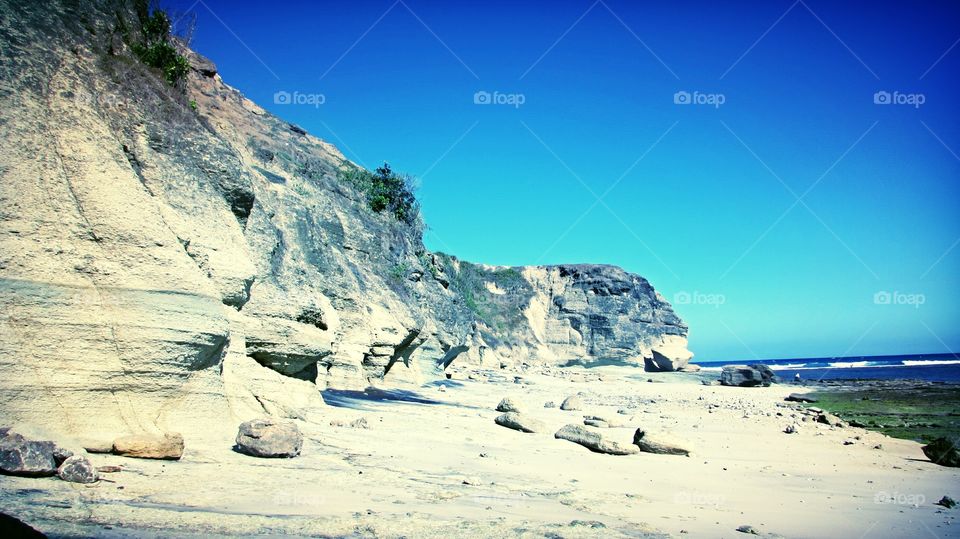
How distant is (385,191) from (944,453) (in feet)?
54.0

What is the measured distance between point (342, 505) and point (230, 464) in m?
1.48

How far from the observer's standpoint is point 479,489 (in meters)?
5.92

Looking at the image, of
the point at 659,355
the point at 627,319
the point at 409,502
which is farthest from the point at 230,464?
the point at 627,319

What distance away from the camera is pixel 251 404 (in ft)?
25.9

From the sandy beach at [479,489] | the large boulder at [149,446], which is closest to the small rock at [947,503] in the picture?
the sandy beach at [479,489]

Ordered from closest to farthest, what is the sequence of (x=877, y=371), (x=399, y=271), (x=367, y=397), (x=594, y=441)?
(x=594, y=441), (x=367, y=397), (x=399, y=271), (x=877, y=371)

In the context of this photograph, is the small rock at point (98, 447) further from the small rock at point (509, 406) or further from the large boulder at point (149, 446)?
the small rock at point (509, 406)

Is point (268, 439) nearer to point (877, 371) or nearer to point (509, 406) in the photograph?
point (509, 406)

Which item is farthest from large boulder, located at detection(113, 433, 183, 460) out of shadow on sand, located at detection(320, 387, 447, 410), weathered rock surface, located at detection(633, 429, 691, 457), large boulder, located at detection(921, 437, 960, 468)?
large boulder, located at detection(921, 437, 960, 468)

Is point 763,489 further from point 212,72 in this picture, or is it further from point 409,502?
point 212,72

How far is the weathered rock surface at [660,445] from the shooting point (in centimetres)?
935

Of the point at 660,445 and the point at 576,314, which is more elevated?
the point at 576,314

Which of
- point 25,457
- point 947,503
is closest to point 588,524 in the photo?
point 25,457

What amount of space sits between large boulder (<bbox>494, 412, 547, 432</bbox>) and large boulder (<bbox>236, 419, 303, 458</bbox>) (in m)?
5.21
